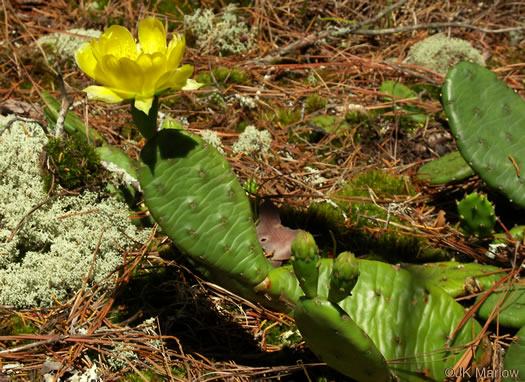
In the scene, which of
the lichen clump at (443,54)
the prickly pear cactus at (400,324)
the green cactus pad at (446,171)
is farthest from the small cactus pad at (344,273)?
the lichen clump at (443,54)

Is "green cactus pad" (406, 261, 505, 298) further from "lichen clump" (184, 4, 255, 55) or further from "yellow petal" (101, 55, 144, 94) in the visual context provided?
"lichen clump" (184, 4, 255, 55)

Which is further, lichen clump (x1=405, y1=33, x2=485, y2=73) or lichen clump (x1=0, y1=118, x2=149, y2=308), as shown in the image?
lichen clump (x1=405, y1=33, x2=485, y2=73)

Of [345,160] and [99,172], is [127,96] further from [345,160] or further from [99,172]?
[345,160]

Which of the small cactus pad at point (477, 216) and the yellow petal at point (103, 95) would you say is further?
the small cactus pad at point (477, 216)

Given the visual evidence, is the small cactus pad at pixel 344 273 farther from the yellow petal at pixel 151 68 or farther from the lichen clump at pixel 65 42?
the lichen clump at pixel 65 42

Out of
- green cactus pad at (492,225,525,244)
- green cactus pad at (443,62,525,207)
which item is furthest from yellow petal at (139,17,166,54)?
green cactus pad at (492,225,525,244)

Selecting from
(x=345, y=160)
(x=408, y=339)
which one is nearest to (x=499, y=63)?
(x=345, y=160)

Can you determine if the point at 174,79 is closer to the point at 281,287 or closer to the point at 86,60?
the point at 86,60
